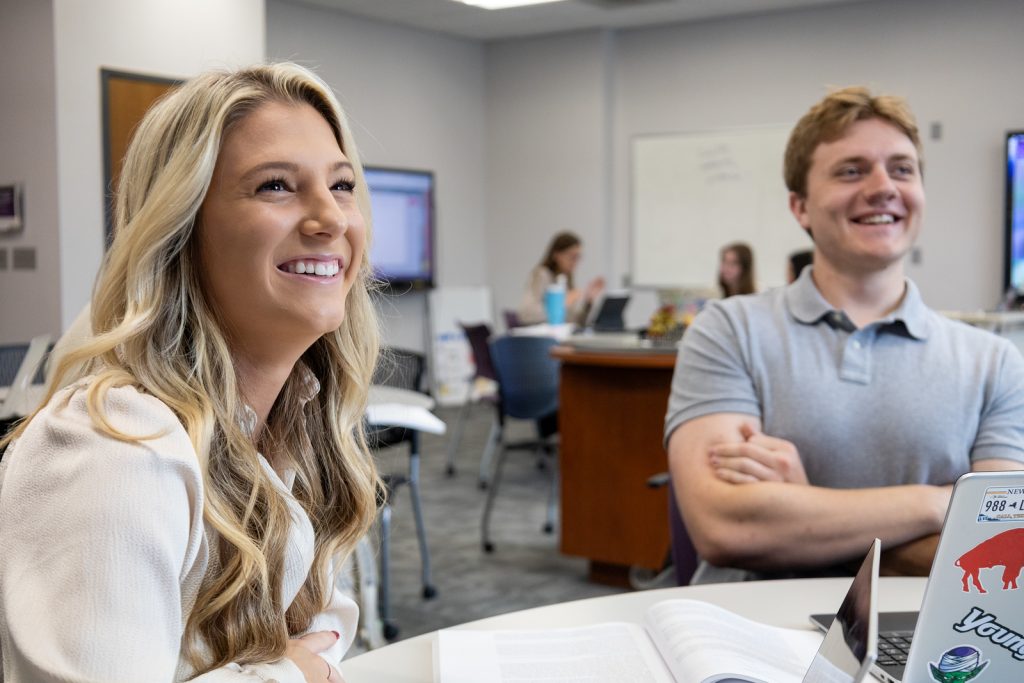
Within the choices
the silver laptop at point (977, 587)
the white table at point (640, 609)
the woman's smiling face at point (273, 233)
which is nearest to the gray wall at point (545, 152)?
the white table at point (640, 609)

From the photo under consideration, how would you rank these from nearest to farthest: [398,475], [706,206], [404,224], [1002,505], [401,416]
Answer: [1002,505], [401,416], [398,475], [706,206], [404,224]

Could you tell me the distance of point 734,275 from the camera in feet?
20.4

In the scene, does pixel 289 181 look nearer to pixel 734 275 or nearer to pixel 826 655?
pixel 826 655

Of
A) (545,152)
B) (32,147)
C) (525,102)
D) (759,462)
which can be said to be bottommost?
(759,462)

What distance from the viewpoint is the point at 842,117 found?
74.0 inches

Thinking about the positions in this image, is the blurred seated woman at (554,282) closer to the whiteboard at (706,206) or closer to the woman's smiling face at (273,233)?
the whiteboard at (706,206)

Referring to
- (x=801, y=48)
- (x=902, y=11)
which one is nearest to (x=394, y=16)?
(x=801, y=48)

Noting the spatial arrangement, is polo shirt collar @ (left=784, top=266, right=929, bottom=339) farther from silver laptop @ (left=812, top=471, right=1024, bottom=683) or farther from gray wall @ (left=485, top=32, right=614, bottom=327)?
gray wall @ (left=485, top=32, right=614, bottom=327)

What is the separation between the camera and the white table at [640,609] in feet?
3.76

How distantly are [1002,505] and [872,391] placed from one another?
3.18ft

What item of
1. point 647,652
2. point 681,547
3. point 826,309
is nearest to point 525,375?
point 681,547

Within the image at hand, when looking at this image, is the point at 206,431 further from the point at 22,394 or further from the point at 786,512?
the point at 22,394

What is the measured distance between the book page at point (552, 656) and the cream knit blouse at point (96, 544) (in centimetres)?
32

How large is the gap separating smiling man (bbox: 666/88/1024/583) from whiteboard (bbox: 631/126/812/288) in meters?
6.02
